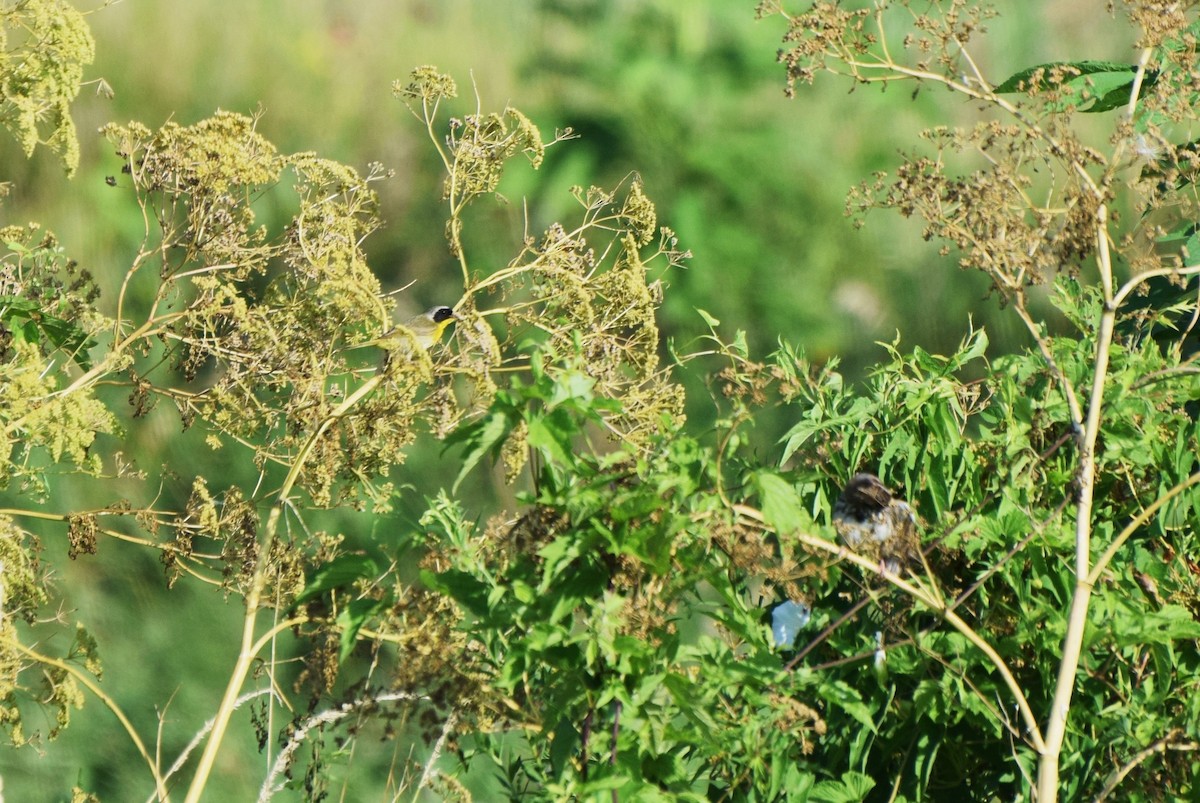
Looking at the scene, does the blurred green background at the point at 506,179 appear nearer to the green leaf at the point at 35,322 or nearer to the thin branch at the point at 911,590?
the green leaf at the point at 35,322

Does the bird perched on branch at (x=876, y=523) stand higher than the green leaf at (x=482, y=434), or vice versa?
the green leaf at (x=482, y=434)

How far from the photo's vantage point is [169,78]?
11.4 feet

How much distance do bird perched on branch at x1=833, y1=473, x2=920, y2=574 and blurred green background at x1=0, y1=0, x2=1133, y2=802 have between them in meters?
1.45

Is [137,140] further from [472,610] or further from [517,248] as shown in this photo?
[517,248]

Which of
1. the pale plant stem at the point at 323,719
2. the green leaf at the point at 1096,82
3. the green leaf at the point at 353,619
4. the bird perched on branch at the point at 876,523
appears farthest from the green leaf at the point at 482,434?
the green leaf at the point at 1096,82

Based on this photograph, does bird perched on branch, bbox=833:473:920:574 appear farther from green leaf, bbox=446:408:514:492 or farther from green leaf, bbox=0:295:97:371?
green leaf, bbox=0:295:97:371

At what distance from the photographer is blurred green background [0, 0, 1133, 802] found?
3.29 meters

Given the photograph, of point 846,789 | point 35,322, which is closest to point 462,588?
point 846,789

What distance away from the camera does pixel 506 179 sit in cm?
324

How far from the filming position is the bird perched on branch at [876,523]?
4.67 ft

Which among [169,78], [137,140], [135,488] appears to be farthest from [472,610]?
[169,78]

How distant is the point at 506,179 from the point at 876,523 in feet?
5.94

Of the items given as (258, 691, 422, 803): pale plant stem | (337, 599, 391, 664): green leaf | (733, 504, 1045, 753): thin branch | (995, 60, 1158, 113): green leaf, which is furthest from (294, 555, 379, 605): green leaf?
(995, 60, 1158, 113): green leaf

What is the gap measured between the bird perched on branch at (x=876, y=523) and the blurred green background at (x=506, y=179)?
4.75 ft
